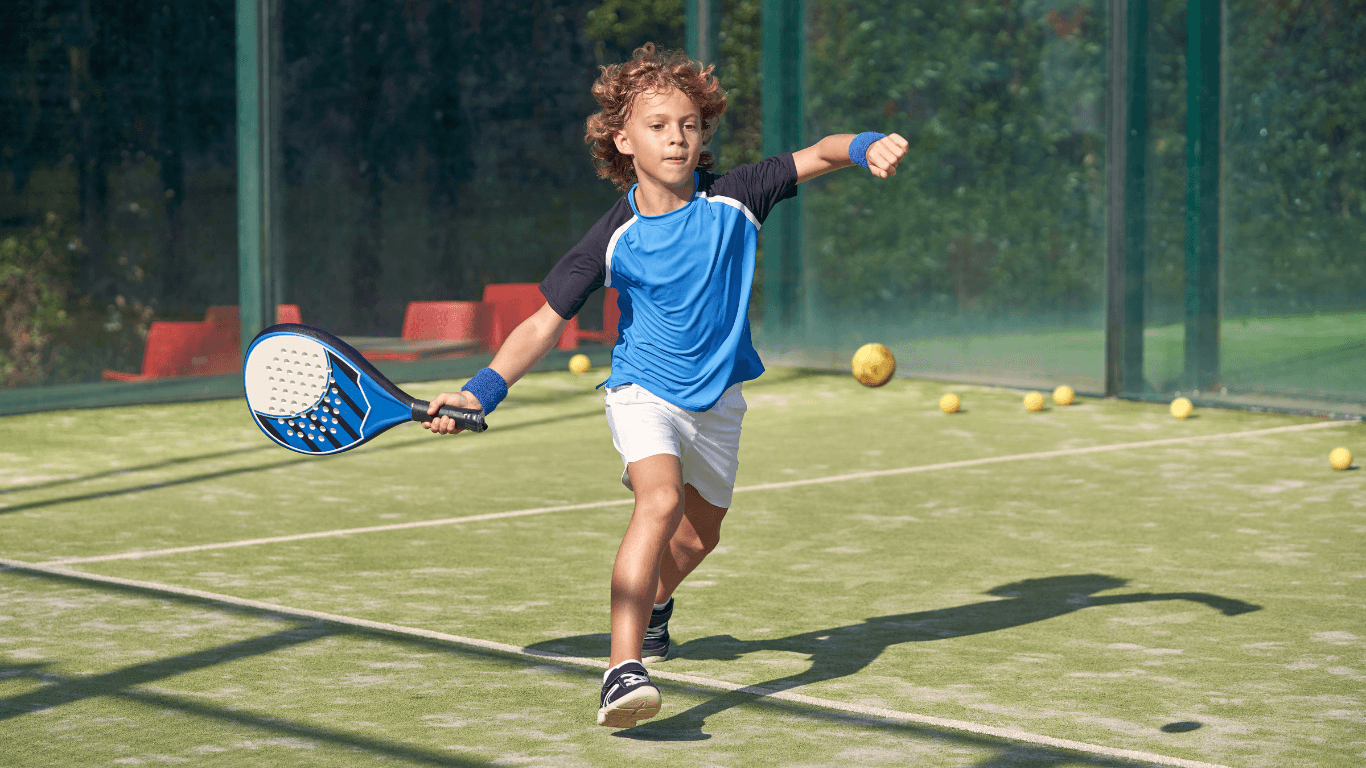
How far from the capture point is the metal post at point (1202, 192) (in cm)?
1045

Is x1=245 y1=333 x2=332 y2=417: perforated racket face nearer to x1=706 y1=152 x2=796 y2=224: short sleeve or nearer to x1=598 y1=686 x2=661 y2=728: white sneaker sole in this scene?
x1=706 y1=152 x2=796 y2=224: short sleeve

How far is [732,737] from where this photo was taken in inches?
167

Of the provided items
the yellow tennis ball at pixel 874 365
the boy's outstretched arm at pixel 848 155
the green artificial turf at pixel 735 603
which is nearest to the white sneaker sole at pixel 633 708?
the green artificial turf at pixel 735 603

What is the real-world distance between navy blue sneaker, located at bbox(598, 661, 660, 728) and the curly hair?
1333 millimetres

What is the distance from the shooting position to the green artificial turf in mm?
4270

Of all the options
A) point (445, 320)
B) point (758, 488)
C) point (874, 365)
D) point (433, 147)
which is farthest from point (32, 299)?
point (874, 365)

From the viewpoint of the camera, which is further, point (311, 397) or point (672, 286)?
point (311, 397)

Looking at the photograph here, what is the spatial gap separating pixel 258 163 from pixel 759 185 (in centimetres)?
755

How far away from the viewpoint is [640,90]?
181 inches

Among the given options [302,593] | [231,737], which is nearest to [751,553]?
[302,593]

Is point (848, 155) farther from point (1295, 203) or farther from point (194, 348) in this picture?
point (194, 348)

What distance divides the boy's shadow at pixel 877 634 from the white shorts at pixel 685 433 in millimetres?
562

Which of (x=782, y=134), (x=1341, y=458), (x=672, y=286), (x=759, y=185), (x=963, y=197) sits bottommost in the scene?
(x=1341, y=458)

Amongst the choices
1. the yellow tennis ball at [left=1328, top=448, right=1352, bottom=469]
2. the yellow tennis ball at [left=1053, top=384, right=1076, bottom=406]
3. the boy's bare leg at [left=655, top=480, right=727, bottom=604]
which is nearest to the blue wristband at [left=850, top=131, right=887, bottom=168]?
the boy's bare leg at [left=655, top=480, right=727, bottom=604]
